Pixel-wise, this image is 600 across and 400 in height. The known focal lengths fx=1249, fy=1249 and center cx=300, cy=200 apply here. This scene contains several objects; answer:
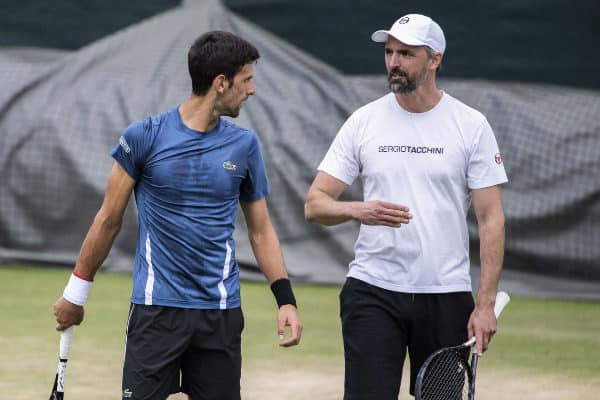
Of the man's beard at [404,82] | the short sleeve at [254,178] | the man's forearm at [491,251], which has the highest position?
the man's beard at [404,82]

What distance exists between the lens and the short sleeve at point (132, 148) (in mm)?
4102

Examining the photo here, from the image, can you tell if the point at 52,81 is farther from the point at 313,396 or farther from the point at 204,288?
the point at 204,288

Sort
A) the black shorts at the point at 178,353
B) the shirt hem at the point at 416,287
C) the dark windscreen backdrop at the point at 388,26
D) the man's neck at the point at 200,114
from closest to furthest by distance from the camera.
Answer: the black shorts at the point at 178,353 → the man's neck at the point at 200,114 → the shirt hem at the point at 416,287 → the dark windscreen backdrop at the point at 388,26

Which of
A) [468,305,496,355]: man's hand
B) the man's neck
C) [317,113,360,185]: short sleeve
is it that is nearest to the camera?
the man's neck

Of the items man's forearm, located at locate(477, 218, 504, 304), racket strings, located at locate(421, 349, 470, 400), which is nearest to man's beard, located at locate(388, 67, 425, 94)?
man's forearm, located at locate(477, 218, 504, 304)

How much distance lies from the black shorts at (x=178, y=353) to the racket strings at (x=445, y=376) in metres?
0.66

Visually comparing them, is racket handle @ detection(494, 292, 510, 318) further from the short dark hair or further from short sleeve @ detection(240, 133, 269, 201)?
the short dark hair

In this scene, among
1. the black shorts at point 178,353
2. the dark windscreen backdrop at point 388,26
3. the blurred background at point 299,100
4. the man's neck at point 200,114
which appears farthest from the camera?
the dark windscreen backdrop at point 388,26

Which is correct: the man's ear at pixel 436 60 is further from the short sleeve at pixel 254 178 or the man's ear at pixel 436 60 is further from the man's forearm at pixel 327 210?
the short sleeve at pixel 254 178

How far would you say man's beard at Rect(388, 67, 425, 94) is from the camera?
4.63 meters

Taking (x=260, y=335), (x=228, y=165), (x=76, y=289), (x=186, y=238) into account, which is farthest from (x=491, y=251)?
(x=260, y=335)

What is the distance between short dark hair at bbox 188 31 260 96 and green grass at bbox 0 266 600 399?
2723 mm

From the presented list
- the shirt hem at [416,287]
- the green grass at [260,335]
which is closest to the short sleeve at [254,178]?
the shirt hem at [416,287]

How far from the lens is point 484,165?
4.58 meters
